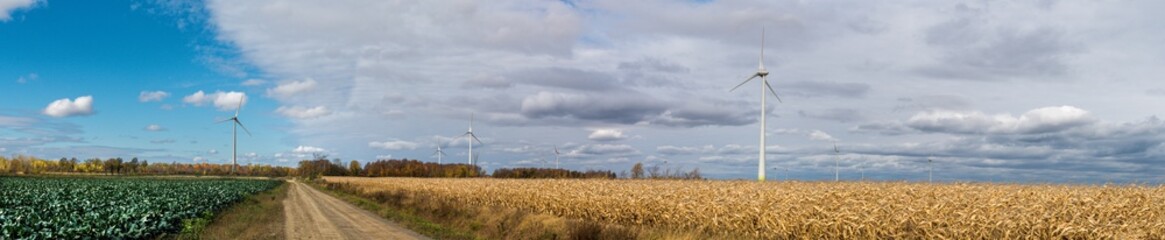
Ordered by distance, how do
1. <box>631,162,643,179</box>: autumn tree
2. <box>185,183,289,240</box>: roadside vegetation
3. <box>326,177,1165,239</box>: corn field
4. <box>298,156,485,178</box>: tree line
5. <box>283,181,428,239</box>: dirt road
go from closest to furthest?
<box>326,177,1165,239</box>: corn field
<box>185,183,289,240</box>: roadside vegetation
<box>283,181,428,239</box>: dirt road
<box>631,162,643,179</box>: autumn tree
<box>298,156,485,178</box>: tree line

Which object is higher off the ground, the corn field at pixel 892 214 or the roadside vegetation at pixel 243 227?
the corn field at pixel 892 214

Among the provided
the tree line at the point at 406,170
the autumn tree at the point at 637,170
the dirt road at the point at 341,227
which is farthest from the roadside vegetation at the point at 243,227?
the tree line at the point at 406,170

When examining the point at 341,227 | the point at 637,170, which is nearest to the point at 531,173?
the point at 637,170

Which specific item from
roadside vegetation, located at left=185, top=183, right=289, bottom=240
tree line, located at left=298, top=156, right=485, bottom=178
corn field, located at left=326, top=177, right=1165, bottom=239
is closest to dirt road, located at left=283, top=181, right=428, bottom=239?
roadside vegetation, located at left=185, top=183, right=289, bottom=240

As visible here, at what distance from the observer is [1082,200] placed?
2133cm

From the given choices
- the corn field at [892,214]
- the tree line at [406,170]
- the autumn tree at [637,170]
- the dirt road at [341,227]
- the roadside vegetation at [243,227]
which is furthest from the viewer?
the tree line at [406,170]

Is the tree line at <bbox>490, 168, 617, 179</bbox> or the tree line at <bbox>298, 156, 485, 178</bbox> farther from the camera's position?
the tree line at <bbox>298, 156, 485, 178</bbox>

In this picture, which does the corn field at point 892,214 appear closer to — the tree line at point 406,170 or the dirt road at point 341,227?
the dirt road at point 341,227

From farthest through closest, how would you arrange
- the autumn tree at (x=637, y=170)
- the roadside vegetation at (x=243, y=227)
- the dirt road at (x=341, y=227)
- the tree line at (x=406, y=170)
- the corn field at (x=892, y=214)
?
the tree line at (x=406, y=170), the autumn tree at (x=637, y=170), the dirt road at (x=341, y=227), the roadside vegetation at (x=243, y=227), the corn field at (x=892, y=214)

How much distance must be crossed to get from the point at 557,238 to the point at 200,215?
791 inches

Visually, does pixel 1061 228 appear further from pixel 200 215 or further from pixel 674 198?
pixel 200 215

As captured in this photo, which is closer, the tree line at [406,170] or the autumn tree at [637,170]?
the autumn tree at [637,170]

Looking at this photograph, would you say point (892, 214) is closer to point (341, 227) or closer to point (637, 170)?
point (341, 227)

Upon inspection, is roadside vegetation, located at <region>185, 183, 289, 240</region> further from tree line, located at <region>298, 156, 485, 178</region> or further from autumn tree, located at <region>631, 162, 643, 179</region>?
tree line, located at <region>298, 156, 485, 178</region>
